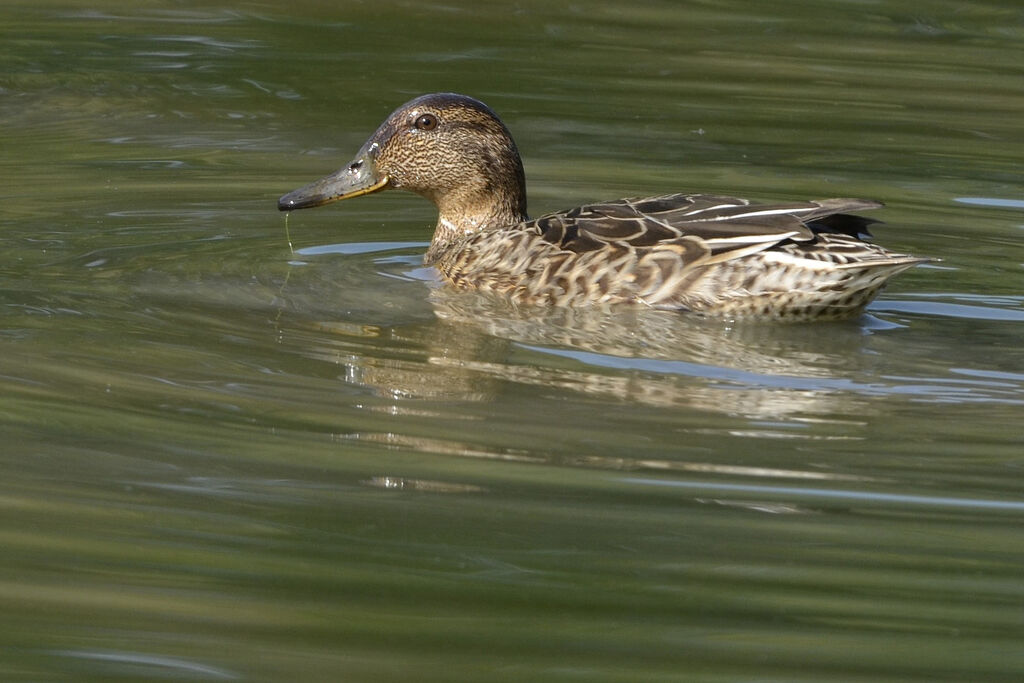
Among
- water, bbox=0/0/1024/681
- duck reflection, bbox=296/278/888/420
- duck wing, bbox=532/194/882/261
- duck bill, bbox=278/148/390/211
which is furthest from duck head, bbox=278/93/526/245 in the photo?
duck reflection, bbox=296/278/888/420

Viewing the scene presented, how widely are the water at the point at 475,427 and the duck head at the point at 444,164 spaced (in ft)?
1.17

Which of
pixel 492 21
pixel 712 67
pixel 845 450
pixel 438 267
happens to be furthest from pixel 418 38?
pixel 845 450

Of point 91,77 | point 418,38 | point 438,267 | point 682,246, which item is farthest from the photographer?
point 418,38

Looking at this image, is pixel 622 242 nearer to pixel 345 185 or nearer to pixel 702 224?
pixel 702 224

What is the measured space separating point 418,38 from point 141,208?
13.0 ft

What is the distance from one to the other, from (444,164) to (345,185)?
0.48 metres

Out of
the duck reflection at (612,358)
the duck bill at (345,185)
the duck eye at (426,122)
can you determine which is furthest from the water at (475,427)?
the duck eye at (426,122)

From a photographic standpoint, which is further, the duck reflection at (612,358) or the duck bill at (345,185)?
the duck bill at (345,185)

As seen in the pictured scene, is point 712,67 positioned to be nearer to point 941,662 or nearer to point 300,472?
point 300,472

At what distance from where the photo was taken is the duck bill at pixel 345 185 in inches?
327

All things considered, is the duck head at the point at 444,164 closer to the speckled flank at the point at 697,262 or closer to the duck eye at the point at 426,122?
the duck eye at the point at 426,122

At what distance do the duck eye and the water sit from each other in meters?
0.64

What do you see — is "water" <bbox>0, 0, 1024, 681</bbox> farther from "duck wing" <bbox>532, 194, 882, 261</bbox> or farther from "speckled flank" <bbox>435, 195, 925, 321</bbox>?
"duck wing" <bbox>532, 194, 882, 261</bbox>

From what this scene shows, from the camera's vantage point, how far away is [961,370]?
20.3ft
